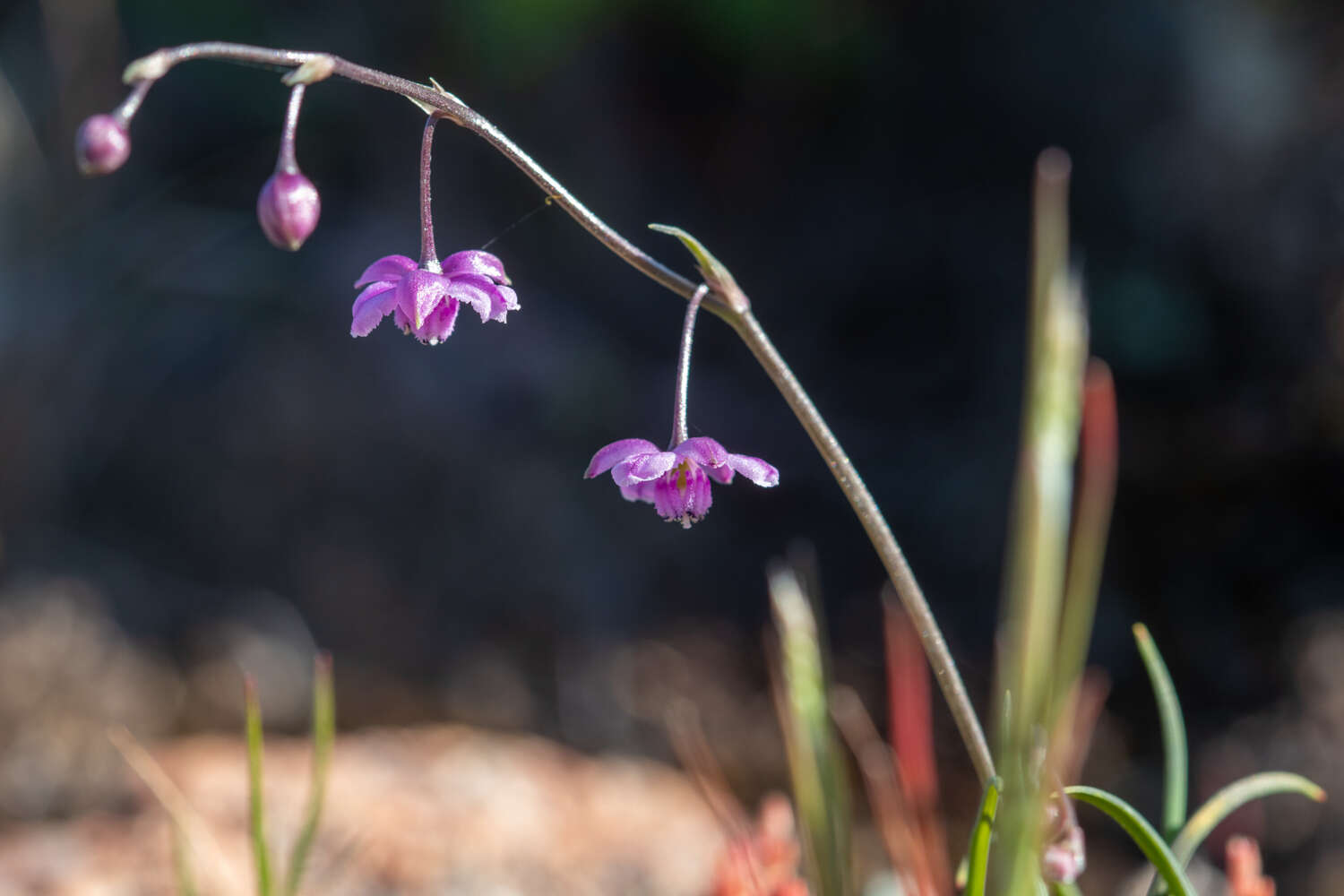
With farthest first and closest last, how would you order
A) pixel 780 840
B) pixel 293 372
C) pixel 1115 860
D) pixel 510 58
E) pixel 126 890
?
pixel 510 58 → pixel 293 372 → pixel 1115 860 → pixel 126 890 → pixel 780 840

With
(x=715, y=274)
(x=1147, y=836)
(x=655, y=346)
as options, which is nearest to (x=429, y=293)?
(x=715, y=274)

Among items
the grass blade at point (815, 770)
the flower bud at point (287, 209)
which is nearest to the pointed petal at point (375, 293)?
the flower bud at point (287, 209)

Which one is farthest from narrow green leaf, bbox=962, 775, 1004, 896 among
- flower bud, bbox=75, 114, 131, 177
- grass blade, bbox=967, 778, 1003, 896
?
flower bud, bbox=75, 114, 131, 177

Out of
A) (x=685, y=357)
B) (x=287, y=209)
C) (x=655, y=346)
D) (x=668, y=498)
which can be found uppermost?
(x=655, y=346)

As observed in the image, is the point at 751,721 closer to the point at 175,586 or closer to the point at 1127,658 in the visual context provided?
the point at 1127,658

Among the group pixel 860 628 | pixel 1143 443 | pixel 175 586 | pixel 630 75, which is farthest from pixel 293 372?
pixel 1143 443

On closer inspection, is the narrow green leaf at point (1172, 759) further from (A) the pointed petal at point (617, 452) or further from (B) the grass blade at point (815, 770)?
(A) the pointed petal at point (617, 452)

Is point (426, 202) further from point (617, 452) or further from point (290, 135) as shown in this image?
point (617, 452)

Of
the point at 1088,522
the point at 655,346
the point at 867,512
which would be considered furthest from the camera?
the point at 655,346
